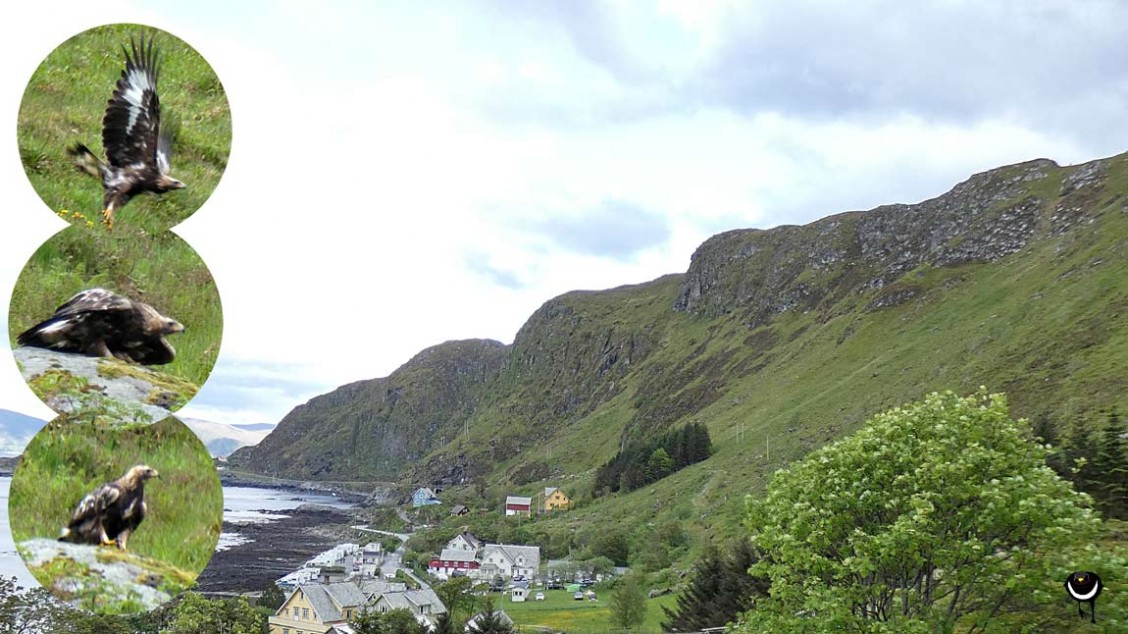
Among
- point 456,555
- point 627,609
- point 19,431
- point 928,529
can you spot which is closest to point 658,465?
point 456,555

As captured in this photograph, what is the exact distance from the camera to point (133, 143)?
4500 mm

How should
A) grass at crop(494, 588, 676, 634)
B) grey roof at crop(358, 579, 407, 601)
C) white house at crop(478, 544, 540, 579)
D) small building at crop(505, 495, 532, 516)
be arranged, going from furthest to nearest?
small building at crop(505, 495, 532, 516), white house at crop(478, 544, 540, 579), grey roof at crop(358, 579, 407, 601), grass at crop(494, 588, 676, 634)

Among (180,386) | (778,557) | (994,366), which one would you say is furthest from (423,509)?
(180,386)

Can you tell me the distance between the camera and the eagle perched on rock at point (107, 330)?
4.16 m

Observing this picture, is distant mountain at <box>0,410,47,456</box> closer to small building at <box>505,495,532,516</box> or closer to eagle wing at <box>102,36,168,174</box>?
eagle wing at <box>102,36,168,174</box>

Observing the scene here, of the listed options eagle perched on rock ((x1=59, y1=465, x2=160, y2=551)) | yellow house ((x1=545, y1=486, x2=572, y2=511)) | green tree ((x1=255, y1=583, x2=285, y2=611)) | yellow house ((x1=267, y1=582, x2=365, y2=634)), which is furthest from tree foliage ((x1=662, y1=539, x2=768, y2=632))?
yellow house ((x1=545, y1=486, x2=572, y2=511))

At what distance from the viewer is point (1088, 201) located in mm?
143375

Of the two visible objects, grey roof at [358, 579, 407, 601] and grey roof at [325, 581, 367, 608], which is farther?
grey roof at [358, 579, 407, 601]

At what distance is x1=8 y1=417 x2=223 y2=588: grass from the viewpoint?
13.7ft

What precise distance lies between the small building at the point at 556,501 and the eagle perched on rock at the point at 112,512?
155 meters

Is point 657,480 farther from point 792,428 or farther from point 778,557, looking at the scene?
point 778,557

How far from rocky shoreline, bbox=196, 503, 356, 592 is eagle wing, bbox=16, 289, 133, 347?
75.8m

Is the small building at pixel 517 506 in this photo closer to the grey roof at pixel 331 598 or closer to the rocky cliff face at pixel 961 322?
the rocky cliff face at pixel 961 322

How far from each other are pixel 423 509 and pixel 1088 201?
169 m
